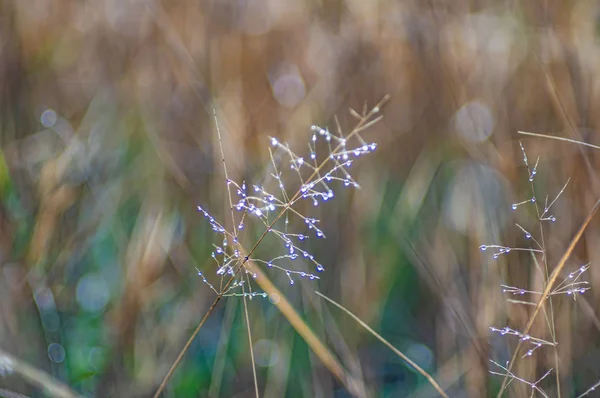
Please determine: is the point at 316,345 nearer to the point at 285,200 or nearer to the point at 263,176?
the point at 285,200

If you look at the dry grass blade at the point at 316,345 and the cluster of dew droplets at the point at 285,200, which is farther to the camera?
the dry grass blade at the point at 316,345

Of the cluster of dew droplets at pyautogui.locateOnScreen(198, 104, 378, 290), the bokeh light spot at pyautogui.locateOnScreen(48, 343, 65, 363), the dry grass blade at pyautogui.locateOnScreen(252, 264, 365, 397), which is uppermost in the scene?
the cluster of dew droplets at pyautogui.locateOnScreen(198, 104, 378, 290)

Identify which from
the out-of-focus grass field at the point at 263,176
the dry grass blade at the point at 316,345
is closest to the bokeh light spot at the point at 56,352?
the out-of-focus grass field at the point at 263,176

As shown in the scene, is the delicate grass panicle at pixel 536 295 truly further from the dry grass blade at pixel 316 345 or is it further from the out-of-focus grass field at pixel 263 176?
the dry grass blade at pixel 316 345

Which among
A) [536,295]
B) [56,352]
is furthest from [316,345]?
[56,352]

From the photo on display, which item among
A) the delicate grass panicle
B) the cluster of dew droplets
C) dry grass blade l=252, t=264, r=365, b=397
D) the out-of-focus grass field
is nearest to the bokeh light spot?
the out-of-focus grass field

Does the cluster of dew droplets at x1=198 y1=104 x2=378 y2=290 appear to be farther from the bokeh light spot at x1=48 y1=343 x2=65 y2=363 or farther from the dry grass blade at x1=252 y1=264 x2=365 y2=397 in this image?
the bokeh light spot at x1=48 y1=343 x2=65 y2=363

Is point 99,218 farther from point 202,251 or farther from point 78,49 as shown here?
point 78,49

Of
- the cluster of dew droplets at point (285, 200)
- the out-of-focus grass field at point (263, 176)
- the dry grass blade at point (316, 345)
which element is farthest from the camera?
the out-of-focus grass field at point (263, 176)

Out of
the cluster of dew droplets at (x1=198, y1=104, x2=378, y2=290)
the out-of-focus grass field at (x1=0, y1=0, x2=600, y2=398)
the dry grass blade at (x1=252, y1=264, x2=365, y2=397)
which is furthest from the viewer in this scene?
the out-of-focus grass field at (x1=0, y1=0, x2=600, y2=398)
